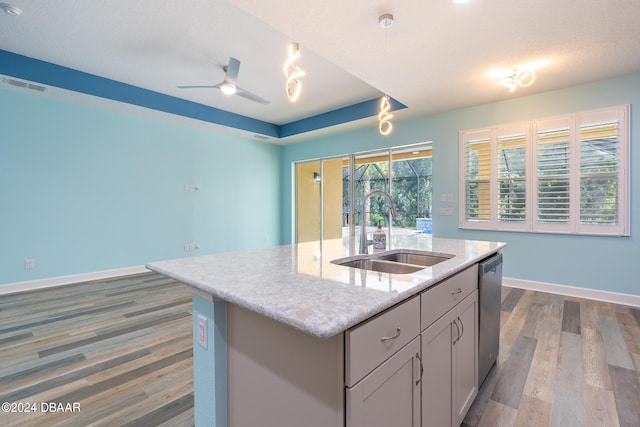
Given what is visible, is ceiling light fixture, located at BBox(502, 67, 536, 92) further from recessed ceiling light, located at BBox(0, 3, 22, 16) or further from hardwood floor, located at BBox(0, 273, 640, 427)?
recessed ceiling light, located at BBox(0, 3, 22, 16)

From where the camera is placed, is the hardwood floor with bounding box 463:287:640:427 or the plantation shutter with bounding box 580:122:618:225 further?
the plantation shutter with bounding box 580:122:618:225

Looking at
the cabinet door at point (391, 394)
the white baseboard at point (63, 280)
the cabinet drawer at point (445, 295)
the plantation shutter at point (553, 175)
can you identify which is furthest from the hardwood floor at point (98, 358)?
the plantation shutter at point (553, 175)

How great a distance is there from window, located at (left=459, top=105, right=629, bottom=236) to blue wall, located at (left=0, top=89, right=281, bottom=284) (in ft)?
14.7

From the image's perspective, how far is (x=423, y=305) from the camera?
1.15 metres

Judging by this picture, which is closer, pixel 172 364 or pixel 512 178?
pixel 172 364

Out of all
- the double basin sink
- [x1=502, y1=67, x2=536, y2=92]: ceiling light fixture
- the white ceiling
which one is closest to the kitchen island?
the double basin sink

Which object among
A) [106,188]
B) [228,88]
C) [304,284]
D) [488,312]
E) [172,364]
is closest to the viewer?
[304,284]

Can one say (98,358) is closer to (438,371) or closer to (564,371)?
(438,371)

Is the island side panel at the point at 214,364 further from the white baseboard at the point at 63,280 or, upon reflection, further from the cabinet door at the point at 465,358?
the white baseboard at the point at 63,280

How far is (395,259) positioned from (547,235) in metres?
3.10

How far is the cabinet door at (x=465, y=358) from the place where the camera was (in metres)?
1.43

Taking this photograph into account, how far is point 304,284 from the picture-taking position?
111 centimetres

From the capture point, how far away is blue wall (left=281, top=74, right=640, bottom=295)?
3355 mm

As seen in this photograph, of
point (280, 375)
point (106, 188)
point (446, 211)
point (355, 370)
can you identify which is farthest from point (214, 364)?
point (106, 188)
